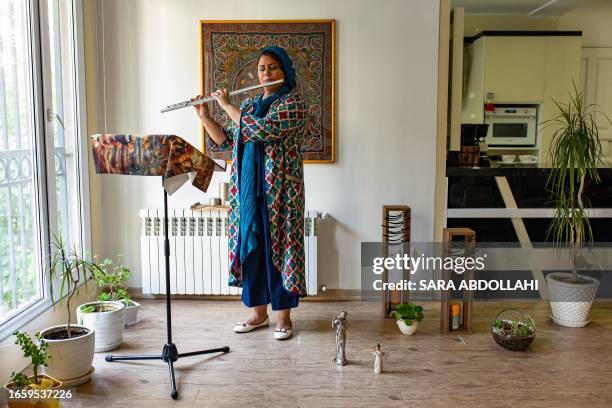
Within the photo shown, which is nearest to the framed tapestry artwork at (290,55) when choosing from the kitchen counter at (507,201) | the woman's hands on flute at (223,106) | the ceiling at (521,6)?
the woman's hands on flute at (223,106)

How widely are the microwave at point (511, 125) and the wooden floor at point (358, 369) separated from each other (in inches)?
83.3

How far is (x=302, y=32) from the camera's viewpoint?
3.55 m

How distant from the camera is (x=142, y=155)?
91.7 inches

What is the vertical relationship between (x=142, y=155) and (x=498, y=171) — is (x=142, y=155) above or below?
above

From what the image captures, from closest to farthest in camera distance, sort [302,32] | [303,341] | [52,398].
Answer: [52,398] → [303,341] → [302,32]

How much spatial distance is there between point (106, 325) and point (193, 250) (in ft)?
2.88

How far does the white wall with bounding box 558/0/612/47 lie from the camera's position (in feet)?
16.5

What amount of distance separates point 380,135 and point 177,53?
140 centimetres

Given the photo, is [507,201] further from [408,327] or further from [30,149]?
[30,149]

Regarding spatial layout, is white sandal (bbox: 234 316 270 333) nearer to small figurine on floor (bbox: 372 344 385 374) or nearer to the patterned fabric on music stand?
small figurine on floor (bbox: 372 344 385 374)

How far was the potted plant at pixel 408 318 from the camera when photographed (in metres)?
3.07

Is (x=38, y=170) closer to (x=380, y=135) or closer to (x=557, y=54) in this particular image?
(x=380, y=135)

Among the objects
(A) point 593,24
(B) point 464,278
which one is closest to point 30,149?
(B) point 464,278

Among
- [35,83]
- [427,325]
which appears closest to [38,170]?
[35,83]
